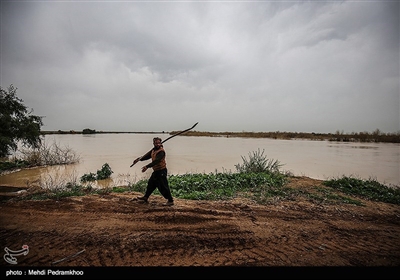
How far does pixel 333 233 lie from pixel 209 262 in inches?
111

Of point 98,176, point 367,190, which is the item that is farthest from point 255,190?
point 98,176

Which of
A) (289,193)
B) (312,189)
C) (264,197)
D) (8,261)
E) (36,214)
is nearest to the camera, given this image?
(8,261)

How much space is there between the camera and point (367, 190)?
7.34 m

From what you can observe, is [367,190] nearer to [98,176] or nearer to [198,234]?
[198,234]

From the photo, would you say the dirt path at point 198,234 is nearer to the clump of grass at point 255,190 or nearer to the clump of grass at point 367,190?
the clump of grass at point 255,190

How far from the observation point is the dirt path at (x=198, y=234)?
10.3 ft

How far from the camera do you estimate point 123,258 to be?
310 centimetres

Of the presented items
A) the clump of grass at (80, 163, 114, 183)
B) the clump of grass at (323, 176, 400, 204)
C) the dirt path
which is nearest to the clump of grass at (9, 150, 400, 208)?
the clump of grass at (323, 176, 400, 204)

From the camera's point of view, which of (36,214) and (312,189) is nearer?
(36,214)

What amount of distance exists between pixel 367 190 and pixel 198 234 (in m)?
7.23

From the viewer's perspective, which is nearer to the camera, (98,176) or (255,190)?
(255,190)

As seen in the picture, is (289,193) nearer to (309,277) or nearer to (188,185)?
(188,185)

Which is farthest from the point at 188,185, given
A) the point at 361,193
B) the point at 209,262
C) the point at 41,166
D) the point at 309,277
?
the point at 41,166

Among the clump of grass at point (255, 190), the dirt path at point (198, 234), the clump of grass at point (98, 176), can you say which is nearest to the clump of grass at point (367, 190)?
the clump of grass at point (255, 190)
